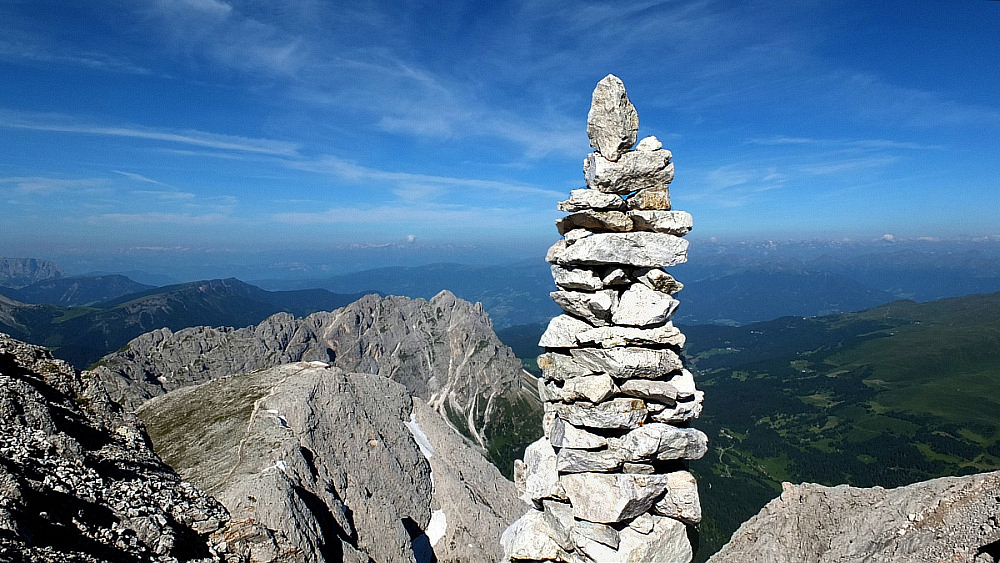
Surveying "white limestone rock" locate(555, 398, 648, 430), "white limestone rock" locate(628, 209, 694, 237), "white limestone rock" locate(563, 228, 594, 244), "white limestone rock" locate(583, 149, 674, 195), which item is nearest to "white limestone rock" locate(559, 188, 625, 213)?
"white limestone rock" locate(583, 149, 674, 195)

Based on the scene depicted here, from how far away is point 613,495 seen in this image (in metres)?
12.9

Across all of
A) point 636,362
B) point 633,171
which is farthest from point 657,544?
point 633,171

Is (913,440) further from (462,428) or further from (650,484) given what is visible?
(650,484)

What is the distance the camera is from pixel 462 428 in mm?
199000

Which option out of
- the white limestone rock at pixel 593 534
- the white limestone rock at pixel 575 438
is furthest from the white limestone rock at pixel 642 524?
the white limestone rock at pixel 575 438

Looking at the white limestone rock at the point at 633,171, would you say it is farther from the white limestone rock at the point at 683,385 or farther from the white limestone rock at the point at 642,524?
the white limestone rock at the point at 642,524

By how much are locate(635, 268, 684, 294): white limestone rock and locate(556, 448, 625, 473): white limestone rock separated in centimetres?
492

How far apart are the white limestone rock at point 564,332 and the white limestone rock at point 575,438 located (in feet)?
7.69

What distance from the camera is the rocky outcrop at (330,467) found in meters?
25.3

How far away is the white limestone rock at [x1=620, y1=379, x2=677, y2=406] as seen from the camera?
13.1 m

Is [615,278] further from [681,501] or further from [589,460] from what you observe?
[681,501]

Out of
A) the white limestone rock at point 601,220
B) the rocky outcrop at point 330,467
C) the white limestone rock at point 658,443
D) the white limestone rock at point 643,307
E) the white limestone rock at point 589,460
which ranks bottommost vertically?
the rocky outcrop at point 330,467

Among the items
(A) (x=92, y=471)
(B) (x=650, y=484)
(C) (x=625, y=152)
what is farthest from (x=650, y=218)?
(A) (x=92, y=471)

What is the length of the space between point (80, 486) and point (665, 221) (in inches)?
617
